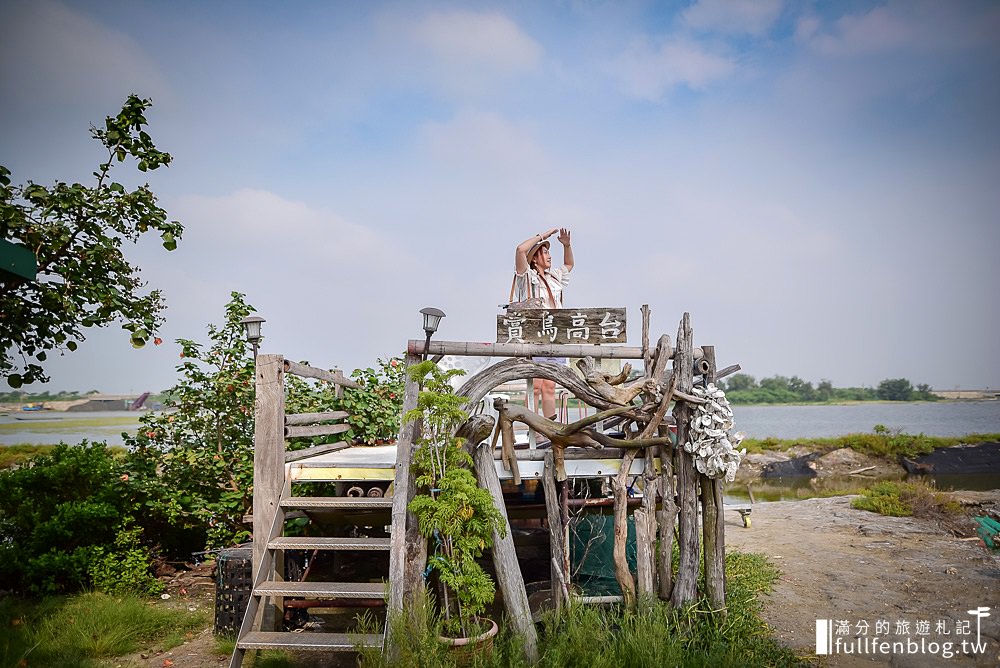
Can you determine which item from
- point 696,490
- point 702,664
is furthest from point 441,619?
point 696,490

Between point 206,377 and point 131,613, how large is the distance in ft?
8.30

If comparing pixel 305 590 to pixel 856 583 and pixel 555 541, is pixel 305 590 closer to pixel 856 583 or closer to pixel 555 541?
pixel 555 541

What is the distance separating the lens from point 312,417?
5.99 metres

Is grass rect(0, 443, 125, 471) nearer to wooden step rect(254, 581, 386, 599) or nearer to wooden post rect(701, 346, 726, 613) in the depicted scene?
wooden step rect(254, 581, 386, 599)

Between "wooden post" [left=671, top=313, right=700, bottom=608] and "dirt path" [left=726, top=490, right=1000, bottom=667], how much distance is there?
3.60 ft

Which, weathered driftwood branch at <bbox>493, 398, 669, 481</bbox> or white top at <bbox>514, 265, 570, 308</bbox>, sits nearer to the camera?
weathered driftwood branch at <bbox>493, 398, 669, 481</bbox>

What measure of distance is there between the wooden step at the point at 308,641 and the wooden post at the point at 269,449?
680mm

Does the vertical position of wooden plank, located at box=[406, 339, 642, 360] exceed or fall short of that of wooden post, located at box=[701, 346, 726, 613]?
it exceeds it

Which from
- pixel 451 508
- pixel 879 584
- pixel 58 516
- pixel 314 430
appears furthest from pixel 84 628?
pixel 879 584

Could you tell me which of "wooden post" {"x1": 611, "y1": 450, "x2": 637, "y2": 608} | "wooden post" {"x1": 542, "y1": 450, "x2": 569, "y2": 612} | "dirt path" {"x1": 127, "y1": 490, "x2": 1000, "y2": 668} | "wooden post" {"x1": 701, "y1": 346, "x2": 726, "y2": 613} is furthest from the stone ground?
"wooden post" {"x1": 542, "y1": 450, "x2": 569, "y2": 612}

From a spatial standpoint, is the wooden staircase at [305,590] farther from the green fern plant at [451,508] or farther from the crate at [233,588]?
the green fern plant at [451,508]

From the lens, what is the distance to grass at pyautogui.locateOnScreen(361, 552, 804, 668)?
393 centimetres

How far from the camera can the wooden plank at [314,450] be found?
5531 millimetres

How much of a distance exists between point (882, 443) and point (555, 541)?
18.2 meters
